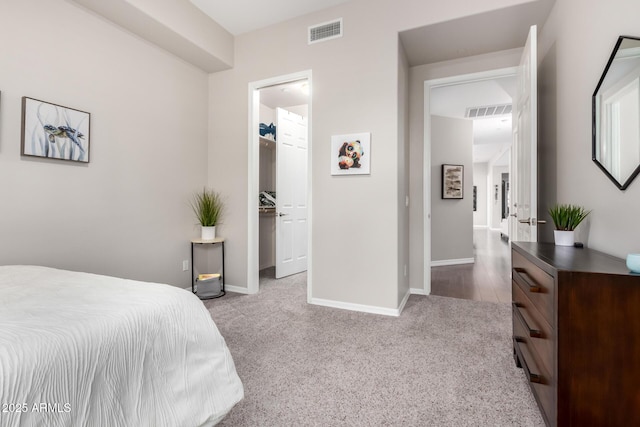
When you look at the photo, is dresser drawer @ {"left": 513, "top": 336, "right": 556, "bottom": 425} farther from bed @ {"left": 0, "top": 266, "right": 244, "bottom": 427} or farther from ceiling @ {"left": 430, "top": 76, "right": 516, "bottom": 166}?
ceiling @ {"left": 430, "top": 76, "right": 516, "bottom": 166}

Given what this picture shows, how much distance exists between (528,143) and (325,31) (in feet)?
7.19

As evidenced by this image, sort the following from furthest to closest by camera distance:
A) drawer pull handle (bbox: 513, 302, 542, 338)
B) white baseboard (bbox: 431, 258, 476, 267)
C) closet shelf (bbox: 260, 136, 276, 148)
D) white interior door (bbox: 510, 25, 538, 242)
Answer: white baseboard (bbox: 431, 258, 476, 267), closet shelf (bbox: 260, 136, 276, 148), white interior door (bbox: 510, 25, 538, 242), drawer pull handle (bbox: 513, 302, 542, 338)

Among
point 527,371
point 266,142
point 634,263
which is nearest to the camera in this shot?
point 634,263

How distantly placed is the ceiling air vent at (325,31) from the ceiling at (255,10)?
167 mm

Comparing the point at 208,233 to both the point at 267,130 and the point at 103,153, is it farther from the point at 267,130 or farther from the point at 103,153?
the point at 267,130

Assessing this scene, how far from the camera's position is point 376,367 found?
1.89 meters

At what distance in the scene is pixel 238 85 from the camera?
3.52 meters

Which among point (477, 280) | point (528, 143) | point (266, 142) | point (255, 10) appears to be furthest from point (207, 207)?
point (477, 280)

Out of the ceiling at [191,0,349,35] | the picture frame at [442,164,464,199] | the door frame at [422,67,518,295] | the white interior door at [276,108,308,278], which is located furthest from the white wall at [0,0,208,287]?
the picture frame at [442,164,464,199]

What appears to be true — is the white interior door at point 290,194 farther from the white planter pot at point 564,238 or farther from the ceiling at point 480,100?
the white planter pot at point 564,238

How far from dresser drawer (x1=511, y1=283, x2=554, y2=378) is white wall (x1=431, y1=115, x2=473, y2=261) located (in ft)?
11.2

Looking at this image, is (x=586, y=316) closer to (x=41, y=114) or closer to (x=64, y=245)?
(x=64, y=245)

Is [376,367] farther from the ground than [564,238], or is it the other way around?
[564,238]

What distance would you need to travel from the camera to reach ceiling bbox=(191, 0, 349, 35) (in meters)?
2.95
